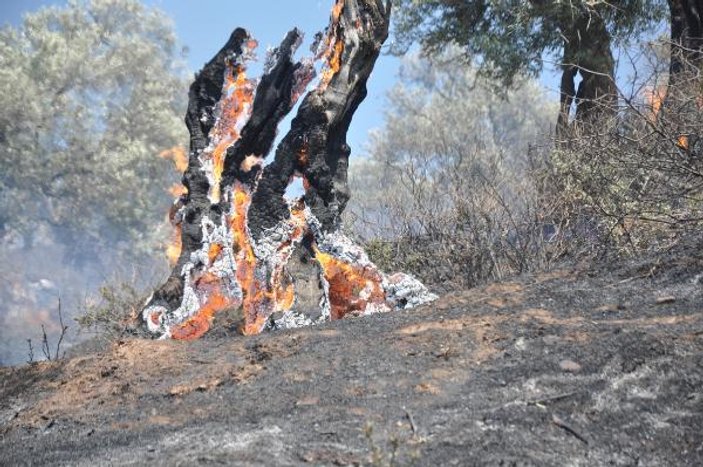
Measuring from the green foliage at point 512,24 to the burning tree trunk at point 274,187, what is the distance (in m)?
5.50

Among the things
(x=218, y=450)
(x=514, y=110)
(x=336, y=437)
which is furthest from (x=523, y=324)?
(x=514, y=110)

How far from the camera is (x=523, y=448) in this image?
7.51 feet

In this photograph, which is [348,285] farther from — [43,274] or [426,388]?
[43,274]

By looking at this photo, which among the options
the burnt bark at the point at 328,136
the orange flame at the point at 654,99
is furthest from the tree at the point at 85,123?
the orange flame at the point at 654,99

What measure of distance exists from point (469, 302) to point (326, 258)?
6.02 feet

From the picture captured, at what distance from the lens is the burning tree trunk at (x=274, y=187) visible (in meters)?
5.20

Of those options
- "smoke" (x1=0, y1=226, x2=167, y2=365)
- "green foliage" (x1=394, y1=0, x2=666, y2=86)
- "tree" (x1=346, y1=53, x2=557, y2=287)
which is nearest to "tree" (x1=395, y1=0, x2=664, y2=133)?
"green foliage" (x1=394, y1=0, x2=666, y2=86)

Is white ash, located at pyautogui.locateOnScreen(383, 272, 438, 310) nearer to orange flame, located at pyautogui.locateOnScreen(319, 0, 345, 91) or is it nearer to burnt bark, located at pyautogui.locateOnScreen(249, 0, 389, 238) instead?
burnt bark, located at pyautogui.locateOnScreen(249, 0, 389, 238)

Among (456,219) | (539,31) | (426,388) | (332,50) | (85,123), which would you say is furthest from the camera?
(85,123)

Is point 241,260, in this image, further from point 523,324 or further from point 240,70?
point 523,324

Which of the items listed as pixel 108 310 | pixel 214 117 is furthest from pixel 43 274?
pixel 214 117

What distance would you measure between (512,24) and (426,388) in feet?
30.2

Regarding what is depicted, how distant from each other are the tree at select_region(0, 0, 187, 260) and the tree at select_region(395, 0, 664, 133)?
16.5 m

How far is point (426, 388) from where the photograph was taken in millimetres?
2895
